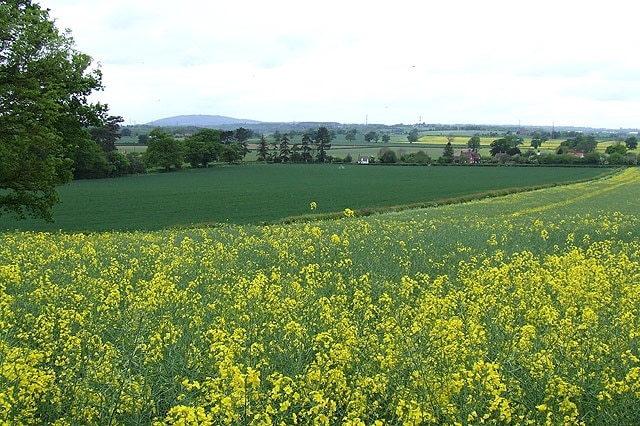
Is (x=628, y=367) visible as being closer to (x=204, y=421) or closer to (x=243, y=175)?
(x=204, y=421)

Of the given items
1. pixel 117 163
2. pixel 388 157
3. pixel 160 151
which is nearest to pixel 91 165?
pixel 117 163

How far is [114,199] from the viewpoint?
54844mm

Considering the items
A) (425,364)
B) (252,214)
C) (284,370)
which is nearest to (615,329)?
(425,364)

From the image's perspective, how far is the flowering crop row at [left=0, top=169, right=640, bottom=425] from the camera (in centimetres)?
478

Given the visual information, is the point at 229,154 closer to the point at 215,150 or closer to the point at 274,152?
the point at 215,150

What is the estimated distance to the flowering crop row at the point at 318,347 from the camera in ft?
15.7

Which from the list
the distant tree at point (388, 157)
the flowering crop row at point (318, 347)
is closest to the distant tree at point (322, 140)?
the distant tree at point (388, 157)

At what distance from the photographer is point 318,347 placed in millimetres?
6363

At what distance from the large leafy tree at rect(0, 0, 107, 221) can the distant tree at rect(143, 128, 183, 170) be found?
2947 inches

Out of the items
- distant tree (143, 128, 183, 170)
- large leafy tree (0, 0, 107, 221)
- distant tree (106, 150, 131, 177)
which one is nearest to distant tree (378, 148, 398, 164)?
distant tree (143, 128, 183, 170)

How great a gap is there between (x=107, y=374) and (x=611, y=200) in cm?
4423

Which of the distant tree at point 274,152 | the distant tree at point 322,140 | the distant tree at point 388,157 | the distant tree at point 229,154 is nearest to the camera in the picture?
the distant tree at point 229,154

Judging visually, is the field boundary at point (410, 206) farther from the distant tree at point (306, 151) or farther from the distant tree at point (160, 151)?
the distant tree at point (306, 151)

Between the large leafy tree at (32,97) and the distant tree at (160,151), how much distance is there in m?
74.9
